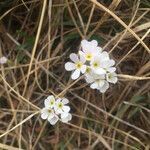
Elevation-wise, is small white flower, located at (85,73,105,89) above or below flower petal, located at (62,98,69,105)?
above

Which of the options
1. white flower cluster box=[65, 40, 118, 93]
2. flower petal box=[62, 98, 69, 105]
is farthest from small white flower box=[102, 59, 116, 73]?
flower petal box=[62, 98, 69, 105]

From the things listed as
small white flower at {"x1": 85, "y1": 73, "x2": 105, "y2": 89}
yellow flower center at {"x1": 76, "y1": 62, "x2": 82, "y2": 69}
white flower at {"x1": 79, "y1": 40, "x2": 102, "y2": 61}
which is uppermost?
white flower at {"x1": 79, "y1": 40, "x2": 102, "y2": 61}

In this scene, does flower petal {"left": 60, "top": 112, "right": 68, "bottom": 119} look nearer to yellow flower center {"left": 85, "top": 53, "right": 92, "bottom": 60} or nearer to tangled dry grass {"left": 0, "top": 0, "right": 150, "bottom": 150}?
tangled dry grass {"left": 0, "top": 0, "right": 150, "bottom": 150}

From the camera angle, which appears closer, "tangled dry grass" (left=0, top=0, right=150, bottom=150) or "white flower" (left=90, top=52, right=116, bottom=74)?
"white flower" (left=90, top=52, right=116, bottom=74)

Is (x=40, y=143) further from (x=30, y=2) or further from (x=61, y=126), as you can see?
(x=30, y=2)

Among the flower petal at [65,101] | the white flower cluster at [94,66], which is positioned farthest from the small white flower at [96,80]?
the flower petal at [65,101]
